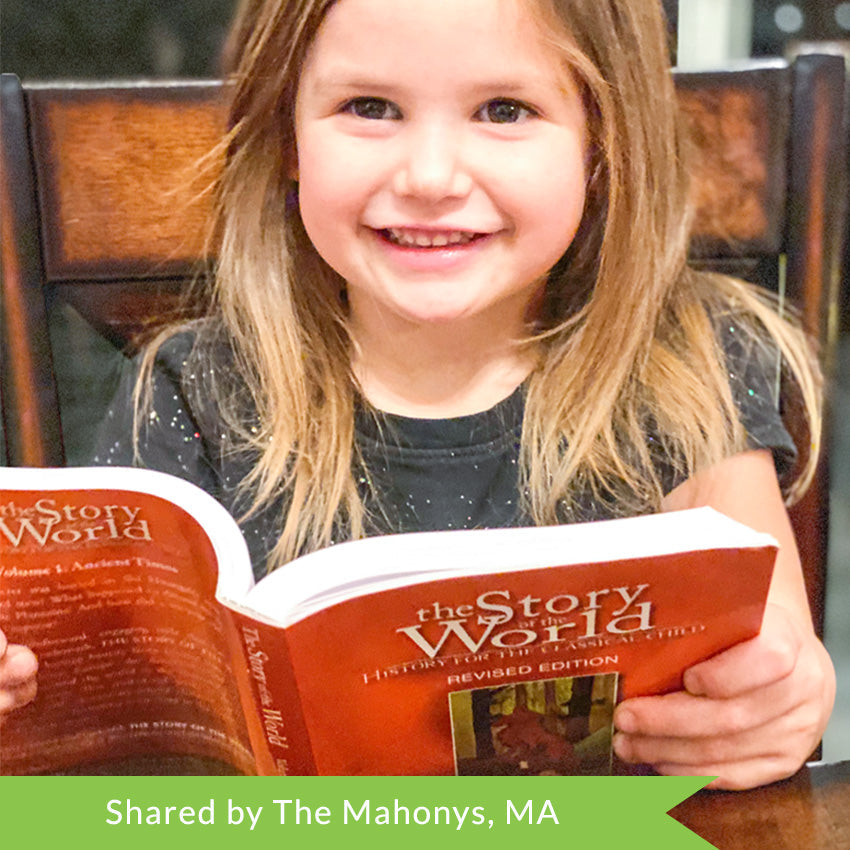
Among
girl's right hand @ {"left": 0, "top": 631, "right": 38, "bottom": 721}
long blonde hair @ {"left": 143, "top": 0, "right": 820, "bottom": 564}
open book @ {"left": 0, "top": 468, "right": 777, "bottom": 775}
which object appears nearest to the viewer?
open book @ {"left": 0, "top": 468, "right": 777, "bottom": 775}

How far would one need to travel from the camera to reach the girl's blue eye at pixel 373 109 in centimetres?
58

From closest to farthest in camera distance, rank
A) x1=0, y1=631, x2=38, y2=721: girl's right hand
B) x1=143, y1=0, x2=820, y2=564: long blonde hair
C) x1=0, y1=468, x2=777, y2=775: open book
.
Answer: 1. x1=0, y1=468, x2=777, y2=775: open book
2. x1=0, y1=631, x2=38, y2=721: girl's right hand
3. x1=143, y1=0, x2=820, y2=564: long blonde hair

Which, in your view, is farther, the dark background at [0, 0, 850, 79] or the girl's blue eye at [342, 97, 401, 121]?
the dark background at [0, 0, 850, 79]

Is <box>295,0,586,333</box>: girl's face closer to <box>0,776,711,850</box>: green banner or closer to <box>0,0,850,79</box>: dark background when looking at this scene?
<box>0,0,850,79</box>: dark background

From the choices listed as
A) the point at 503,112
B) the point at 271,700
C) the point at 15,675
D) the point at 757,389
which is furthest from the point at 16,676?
the point at 757,389

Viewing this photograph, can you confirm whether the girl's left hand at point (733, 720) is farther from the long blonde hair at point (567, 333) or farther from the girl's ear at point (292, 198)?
the girl's ear at point (292, 198)

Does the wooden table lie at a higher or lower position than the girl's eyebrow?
lower

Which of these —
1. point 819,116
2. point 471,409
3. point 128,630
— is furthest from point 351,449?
point 819,116

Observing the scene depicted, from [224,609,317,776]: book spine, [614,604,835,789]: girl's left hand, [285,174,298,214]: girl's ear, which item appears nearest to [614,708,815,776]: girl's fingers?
[614,604,835,789]: girl's left hand

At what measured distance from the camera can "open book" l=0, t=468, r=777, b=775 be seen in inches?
16.3

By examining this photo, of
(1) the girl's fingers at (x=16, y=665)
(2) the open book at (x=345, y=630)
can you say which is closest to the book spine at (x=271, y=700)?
(2) the open book at (x=345, y=630)

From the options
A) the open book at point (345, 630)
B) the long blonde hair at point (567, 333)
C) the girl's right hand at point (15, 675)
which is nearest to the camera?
the open book at point (345, 630)

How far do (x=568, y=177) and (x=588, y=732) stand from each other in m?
0.34

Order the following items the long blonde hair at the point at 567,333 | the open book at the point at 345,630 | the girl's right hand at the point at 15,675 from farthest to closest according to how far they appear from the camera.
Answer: the long blonde hair at the point at 567,333
the girl's right hand at the point at 15,675
the open book at the point at 345,630
